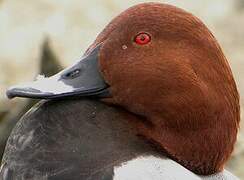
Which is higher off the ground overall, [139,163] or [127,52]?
[127,52]

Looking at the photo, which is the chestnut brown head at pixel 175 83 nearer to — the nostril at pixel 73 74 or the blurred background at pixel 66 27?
the nostril at pixel 73 74

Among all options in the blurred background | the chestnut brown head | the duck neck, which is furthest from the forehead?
the blurred background

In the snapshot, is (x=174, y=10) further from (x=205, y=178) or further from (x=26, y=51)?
(x=26, y=51)

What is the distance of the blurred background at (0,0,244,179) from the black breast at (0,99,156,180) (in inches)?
111

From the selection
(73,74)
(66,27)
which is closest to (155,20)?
(73,74)

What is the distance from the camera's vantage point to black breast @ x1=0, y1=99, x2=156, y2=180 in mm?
2541

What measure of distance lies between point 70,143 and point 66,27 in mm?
3515

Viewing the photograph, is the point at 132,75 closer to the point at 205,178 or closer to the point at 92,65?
the point at 92,65

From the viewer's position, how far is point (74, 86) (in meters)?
2.67

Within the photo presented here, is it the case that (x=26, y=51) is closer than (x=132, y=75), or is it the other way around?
(x=132, y=75)

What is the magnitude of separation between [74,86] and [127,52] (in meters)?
0.19

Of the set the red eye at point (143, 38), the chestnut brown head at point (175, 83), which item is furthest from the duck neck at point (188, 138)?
the red eye at point (143, 38)

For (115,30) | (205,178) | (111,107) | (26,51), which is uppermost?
(115,30)

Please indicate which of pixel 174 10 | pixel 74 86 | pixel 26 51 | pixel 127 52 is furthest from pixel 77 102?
pixel 26 51
